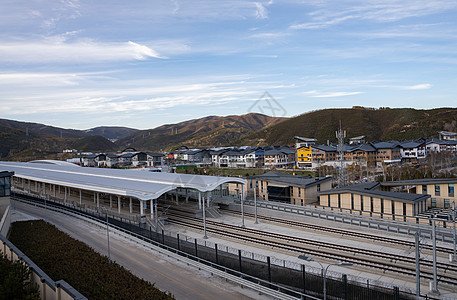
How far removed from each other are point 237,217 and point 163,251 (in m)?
A: 14.1

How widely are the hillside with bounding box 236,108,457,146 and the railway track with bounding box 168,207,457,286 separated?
4445 inches

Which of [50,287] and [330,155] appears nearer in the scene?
[50,287]

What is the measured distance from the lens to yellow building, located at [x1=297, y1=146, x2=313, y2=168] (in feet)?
296

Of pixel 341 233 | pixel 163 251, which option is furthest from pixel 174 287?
pixel 341 233

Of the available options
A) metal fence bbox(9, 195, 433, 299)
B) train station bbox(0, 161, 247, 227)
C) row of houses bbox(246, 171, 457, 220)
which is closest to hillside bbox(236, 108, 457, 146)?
row of houses bbox(246, 171, 457, 220)

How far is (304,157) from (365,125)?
67.2 metres

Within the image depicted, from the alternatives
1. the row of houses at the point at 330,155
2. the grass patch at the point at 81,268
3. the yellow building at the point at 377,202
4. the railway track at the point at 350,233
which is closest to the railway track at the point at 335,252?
the railway track at the point at 350,233

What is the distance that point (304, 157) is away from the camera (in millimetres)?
91562

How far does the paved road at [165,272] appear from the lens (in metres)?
17.1

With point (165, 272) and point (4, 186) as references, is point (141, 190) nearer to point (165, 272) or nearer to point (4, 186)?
point (4, 186)

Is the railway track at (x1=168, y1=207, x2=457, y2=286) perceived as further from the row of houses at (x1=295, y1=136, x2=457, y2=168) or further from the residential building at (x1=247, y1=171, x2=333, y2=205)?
the row of houses at (x1=295, y1=136, x2=457, y2=168)

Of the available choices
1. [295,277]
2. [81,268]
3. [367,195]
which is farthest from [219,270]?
[367,195]

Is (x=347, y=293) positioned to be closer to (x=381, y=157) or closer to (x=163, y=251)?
(x=163, y=251)

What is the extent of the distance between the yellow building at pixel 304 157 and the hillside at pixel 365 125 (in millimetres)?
47756
